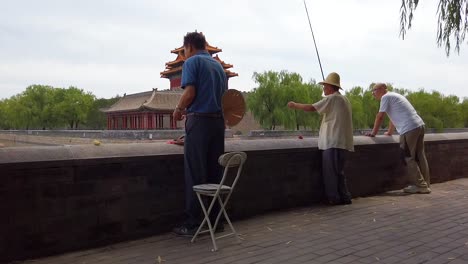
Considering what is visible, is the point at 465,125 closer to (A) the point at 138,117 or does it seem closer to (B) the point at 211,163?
(A) the point at 138,117

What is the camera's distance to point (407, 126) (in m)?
6.93

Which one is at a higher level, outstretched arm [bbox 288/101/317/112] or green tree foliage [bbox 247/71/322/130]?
green tree foliage [bbox 247/71/322/130]

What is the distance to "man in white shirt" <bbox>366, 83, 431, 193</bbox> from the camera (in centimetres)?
686

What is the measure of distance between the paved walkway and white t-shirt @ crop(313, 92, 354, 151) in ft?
2.78

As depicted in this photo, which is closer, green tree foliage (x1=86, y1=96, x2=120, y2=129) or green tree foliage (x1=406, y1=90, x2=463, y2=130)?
green tree foliage (x1=406, y1=90, x2=463, y2=130)

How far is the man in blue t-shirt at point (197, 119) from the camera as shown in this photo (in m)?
4.35

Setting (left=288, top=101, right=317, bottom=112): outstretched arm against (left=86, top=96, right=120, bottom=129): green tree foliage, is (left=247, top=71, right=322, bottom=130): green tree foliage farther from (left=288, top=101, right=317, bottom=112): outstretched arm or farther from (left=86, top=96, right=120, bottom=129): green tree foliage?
(left=288, top=101, right=317, bottom=112): outstretched arm

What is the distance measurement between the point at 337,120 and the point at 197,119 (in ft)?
7.71

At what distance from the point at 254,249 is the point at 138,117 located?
183ft

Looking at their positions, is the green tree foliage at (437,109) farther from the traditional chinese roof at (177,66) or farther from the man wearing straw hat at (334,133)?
the man wearing straw hat at (334,133)

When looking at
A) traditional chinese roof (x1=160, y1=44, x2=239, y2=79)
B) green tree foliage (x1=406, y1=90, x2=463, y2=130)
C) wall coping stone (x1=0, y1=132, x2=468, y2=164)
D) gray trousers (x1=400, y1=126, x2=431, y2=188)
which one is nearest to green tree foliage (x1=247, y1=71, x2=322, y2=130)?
traditional chinese roof (x1=160, y1=44, x2=239, y2=79)

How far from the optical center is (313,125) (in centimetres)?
5191

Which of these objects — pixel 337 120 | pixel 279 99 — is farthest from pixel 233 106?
pixel 279 99

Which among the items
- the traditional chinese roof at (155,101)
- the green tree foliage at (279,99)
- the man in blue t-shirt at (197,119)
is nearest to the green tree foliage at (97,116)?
the traditional chinese roof at (155,101)
